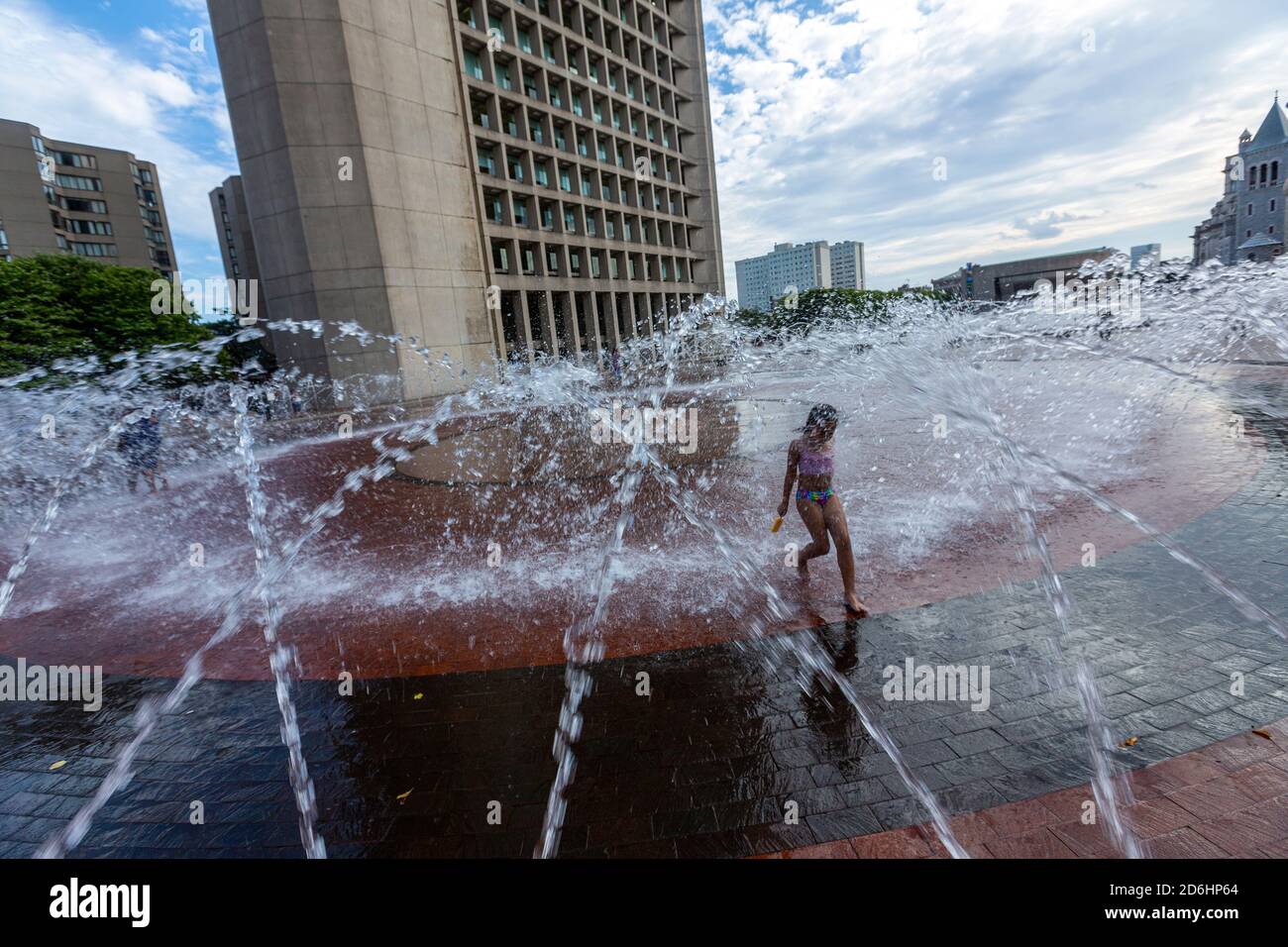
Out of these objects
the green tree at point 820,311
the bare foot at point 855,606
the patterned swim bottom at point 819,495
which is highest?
the green tree at point 820,311

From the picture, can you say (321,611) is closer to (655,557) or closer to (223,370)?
(655,557)

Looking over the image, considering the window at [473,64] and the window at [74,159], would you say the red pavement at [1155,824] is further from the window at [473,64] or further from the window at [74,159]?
the window at [74,159]

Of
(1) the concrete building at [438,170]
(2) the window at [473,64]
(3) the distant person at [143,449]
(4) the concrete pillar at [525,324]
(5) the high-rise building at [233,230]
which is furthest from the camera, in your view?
(5) the high-rise building at [233,230]

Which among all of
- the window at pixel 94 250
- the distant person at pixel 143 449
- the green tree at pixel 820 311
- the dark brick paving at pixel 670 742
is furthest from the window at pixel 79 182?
the dark brick paving at pixel 670 742

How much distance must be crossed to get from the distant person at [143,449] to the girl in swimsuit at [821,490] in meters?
12.9

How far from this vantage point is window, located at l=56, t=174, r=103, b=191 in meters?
68.9

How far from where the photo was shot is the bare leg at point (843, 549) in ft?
16.0

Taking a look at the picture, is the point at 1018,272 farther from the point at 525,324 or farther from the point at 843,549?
the point at 843,549

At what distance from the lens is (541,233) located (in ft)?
139

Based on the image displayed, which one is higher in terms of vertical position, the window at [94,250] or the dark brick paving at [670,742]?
the window at [94,250]

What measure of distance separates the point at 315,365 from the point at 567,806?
96.7ft

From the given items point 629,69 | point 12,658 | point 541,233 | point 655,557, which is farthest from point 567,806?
point 629,69

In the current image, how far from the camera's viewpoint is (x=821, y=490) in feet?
16.5

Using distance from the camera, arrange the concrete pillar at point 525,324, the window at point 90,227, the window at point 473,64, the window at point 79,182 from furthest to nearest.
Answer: the window at point 90,227
the window at point 79,182
the concrete pillar at point 525,324
the window at point 473,64
